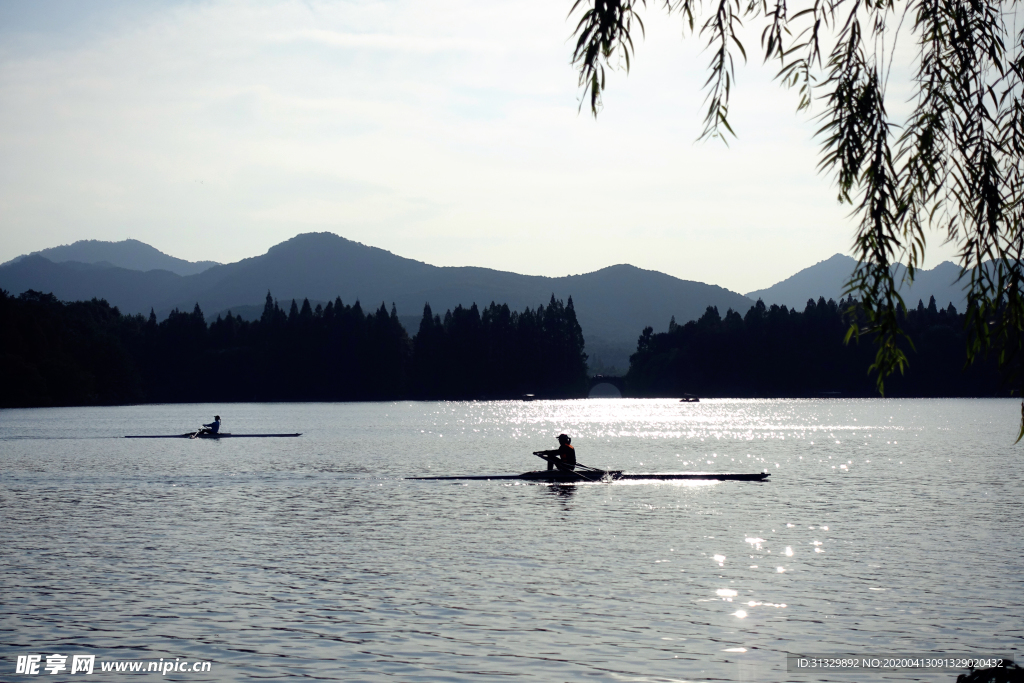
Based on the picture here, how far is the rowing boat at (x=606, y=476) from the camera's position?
47.9 metres

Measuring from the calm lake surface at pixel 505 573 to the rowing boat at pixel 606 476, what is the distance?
75 cm

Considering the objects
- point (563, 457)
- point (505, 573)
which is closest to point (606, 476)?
point (563, 457)

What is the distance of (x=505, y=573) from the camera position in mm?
25672

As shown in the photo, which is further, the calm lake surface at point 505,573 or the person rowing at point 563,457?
the person rowing at point 563,457

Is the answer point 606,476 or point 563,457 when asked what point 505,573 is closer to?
point 563,457

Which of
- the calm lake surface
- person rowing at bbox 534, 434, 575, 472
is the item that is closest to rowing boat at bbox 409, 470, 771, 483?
person rowing at bbox 534, 434, 575, 472

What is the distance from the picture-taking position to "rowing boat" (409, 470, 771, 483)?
47938mm

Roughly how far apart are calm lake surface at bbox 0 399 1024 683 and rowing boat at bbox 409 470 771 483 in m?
0.75

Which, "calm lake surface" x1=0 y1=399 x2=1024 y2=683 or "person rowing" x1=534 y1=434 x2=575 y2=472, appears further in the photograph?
"person rowing" x1=534 y1=434 x2=575 y2=472

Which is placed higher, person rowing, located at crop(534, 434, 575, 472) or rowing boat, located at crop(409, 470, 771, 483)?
person rowing, located at crop(534, 434, 575, 472)

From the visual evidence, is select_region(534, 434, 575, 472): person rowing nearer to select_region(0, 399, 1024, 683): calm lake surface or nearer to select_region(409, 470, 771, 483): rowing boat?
select_region(409, 470, 771, 483): rowing boat

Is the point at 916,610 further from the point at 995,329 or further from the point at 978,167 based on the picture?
the point at 978,167

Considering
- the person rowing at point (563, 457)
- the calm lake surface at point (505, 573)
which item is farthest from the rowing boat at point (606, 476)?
the calm lake surface at point (505, 573)

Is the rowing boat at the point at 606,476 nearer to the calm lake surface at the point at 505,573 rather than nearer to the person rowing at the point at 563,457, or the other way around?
the person rowing at the point at 563,457
